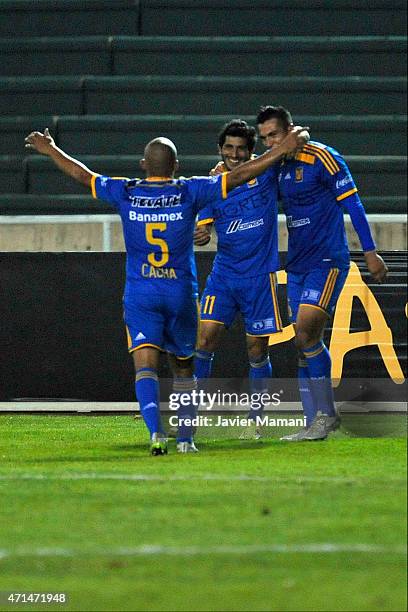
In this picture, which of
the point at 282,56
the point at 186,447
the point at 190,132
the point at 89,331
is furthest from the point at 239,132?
the point at 282,56

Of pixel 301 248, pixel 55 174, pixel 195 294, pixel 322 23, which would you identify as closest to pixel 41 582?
pixel 195 294

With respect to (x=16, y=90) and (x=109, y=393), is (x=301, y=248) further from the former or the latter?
(x=16, y=90)

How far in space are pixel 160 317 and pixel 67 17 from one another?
38.3 feet

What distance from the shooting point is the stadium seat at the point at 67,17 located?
18.2m

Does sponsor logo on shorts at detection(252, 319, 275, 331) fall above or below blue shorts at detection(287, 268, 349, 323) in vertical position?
below

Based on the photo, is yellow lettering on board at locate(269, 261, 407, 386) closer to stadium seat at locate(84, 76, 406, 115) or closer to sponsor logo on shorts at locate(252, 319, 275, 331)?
sponsor logo on shorts at locate(252, 319, 275, 331)

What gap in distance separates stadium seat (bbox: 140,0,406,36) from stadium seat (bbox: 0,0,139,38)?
255 mm

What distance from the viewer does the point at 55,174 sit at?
16.6m

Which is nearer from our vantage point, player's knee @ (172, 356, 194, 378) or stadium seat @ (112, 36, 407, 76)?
player's knee @ (172, 356, 194, 378)

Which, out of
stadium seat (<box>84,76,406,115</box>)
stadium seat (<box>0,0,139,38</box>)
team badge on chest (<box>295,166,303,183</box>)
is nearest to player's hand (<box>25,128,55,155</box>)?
team badge on chest (<box>295,166,303,183</box>)

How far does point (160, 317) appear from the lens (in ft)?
24.4

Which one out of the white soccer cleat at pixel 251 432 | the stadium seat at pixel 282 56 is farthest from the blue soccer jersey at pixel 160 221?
the stadium seat at pixel 282 56

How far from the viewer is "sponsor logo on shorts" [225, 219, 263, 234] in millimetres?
8344

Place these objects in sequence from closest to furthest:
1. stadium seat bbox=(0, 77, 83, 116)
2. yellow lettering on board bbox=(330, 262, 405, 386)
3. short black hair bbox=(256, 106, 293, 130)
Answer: short black hair bbox=(256, 106, 293, 130) → yellow lettering on board bbox=(330, 262, 405, 386) → stadium seat bbox=(0, 77, 83, 116)
